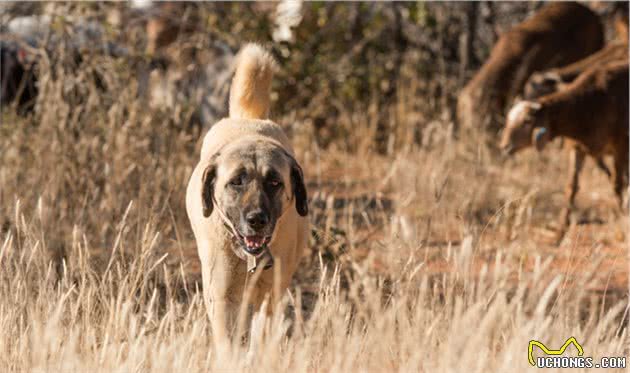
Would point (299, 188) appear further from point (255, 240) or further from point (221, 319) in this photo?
point (221, 319)

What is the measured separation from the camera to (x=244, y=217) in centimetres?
427

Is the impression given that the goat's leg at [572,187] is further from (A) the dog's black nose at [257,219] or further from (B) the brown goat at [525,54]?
(A) the dog's black nose at [257,219]

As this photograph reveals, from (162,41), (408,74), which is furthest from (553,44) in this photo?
(162,41)

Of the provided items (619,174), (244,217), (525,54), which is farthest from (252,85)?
(525,54)

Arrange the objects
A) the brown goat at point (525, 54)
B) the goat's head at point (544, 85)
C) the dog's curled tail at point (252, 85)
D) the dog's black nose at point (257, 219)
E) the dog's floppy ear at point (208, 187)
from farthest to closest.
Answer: the brown goat at point (525, 54), the goat's head at point (544, 85), the dog's curled tail at point (252, 85), the dog's floppy ear at point (208, 187), the dog's black nose at point (257, 219)

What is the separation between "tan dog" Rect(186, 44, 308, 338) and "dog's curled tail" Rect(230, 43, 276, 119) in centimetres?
51

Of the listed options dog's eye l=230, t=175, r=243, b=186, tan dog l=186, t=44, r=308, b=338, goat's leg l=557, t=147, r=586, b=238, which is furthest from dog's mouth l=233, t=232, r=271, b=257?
goat's leg l=557, t=147, r=586, b=238

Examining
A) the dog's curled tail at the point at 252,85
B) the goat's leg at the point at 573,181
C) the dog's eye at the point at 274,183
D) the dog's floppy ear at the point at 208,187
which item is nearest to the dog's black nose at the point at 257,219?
the dog's eye at the point at 274,183

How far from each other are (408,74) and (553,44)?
158cm

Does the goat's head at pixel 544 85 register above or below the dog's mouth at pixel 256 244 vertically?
above

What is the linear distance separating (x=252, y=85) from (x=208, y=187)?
1136 millimetres

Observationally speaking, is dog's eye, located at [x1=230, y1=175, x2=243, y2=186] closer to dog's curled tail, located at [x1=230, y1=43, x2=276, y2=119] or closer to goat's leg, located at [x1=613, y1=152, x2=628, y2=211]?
dog's curled tail, located at [x1=230, y1=43, x2=276, y2=119]

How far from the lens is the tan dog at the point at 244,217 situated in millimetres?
4324

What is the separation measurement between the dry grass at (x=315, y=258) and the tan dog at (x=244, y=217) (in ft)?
0.50
